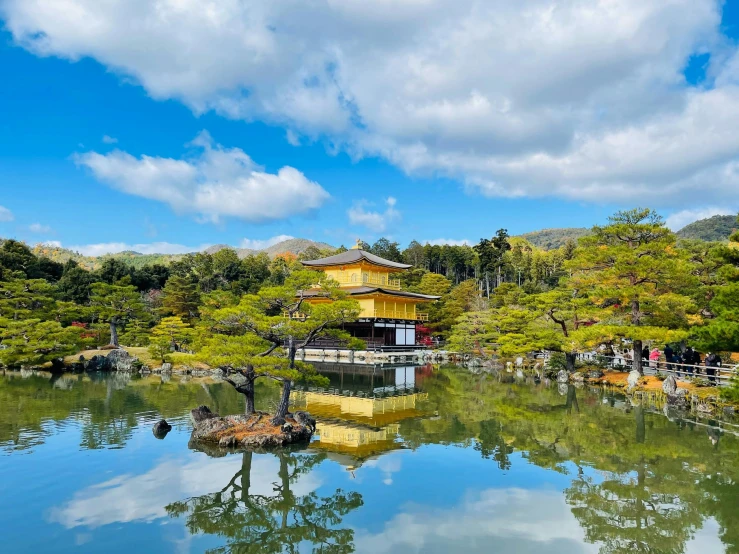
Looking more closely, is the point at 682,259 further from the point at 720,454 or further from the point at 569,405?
the point at 720,454

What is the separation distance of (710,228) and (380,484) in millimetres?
96647

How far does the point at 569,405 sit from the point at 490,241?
112 ft

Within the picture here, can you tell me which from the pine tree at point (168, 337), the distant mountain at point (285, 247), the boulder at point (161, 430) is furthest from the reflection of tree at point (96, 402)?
the distant mountain at point (285, 247)

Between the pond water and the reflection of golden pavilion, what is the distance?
0.28ft

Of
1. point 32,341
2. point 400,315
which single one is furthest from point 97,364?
point 400,315

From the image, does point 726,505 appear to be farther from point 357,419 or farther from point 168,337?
point 168,337

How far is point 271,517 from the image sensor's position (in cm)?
631

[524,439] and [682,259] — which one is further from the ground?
[682,259]

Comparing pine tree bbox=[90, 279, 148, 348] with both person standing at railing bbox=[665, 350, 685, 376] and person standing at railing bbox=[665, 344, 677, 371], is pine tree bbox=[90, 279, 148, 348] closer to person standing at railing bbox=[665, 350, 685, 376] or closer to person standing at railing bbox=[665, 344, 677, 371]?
person standing at railing bbox=[665, 350, 685, 376]

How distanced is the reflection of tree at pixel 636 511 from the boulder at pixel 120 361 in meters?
20.3

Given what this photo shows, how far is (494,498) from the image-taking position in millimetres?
7004

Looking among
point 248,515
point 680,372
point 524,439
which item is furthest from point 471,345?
point 248,515

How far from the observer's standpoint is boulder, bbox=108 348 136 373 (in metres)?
21.8

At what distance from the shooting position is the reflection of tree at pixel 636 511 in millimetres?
5730
